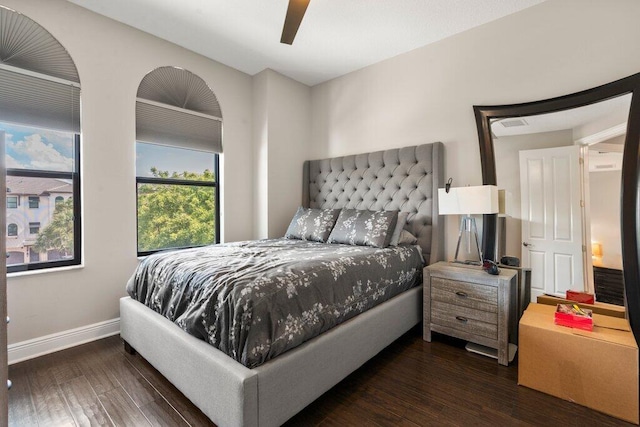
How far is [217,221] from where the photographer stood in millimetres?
3533

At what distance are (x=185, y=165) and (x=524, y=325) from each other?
3.38 metres

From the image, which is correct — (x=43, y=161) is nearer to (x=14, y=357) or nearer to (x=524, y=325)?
(x=14, y=357)

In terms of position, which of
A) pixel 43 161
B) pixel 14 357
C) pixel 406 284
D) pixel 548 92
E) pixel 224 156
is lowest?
pixel 14 357

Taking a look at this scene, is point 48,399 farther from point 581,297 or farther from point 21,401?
point 581,297

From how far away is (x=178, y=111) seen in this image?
10.2 feet

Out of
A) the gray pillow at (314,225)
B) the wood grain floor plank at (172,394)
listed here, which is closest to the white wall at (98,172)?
the wood grain floor plank at (172,394)

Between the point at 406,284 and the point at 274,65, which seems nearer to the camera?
the point at 406,284

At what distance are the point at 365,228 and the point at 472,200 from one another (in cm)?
91

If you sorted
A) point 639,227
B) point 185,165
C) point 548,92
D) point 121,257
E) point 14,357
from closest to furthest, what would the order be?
point 639,227
point 14,357
point 548,92
point 121,257
point 185,165

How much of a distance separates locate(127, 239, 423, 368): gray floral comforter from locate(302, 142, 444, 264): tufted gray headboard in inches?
26.2

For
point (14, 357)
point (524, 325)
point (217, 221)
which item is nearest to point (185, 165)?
point (217, 221)

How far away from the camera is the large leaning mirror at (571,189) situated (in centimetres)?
192

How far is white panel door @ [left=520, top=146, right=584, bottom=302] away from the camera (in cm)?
211

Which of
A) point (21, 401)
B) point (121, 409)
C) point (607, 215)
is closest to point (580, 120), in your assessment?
point (607, 215)
